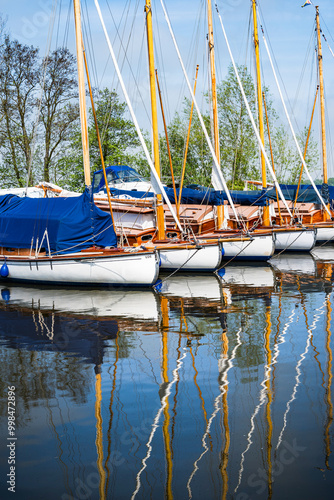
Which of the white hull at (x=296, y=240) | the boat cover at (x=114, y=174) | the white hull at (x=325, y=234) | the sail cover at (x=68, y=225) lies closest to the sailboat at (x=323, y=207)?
the white hull at (x=325, y=234)

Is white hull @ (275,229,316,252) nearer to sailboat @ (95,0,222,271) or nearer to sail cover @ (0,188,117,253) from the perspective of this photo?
sailboat @ (95,0,222,271)

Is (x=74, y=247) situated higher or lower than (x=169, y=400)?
higher

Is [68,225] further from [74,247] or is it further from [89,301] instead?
[89,301]

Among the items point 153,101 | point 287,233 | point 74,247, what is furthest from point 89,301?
point 287,233

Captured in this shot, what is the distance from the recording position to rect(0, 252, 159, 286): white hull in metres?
18.2

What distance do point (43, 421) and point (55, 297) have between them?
9961 millimetres

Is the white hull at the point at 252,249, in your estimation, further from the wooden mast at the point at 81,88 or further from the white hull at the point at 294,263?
the wooden mast at the point at 81,88

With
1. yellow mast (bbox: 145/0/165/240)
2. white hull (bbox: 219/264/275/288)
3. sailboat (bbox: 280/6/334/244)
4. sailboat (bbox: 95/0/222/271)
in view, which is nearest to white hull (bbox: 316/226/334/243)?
sailboat (bbox: 280/6/334/244)

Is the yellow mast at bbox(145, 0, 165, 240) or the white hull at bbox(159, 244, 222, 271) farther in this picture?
the yellow mast at bbox(145, 0, 165, 240)

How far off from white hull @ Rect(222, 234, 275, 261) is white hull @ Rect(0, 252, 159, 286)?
7121 mm

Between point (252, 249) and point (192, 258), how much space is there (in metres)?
4.59

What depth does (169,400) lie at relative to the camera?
28.2ft

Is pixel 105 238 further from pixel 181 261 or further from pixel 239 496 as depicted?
pixel 239 496

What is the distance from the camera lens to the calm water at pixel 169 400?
21.0 ft
